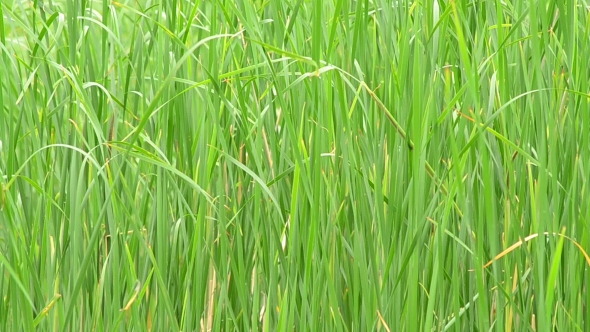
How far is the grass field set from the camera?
3.28 ft

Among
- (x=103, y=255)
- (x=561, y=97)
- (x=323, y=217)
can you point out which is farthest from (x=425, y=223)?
(x=103, y=255)

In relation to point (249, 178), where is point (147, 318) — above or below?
below

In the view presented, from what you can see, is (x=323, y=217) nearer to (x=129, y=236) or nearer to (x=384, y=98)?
(x=384, y=98)

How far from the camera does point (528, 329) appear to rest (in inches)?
42.6

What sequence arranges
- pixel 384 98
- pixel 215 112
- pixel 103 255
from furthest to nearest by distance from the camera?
pixel 103 255
pixel 384 98
pixel 215 112

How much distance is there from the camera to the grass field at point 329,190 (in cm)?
100

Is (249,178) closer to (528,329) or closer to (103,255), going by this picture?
(103,255)

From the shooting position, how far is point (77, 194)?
1.03 m

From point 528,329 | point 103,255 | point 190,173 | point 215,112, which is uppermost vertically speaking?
point 215,112

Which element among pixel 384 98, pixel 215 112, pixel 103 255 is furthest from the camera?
pixel 103 255

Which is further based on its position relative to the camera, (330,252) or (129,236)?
(129,236)

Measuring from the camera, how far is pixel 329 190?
1.00m

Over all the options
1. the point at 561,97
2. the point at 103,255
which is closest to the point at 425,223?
the point at 561,97

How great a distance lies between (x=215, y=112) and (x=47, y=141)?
337mm
